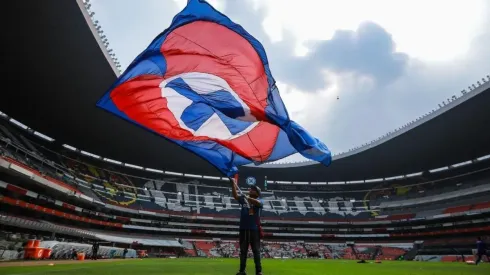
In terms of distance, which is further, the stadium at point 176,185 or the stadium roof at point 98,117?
the stadium at point 176,185

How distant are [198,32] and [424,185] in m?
52.4

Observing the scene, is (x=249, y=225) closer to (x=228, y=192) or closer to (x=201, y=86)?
(x=201, y=86)

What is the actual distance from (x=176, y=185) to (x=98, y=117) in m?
24.8

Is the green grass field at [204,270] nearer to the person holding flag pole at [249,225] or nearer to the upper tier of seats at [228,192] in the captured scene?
the person holding flag pole at [249,225]

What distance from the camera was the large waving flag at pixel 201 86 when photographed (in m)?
7.96

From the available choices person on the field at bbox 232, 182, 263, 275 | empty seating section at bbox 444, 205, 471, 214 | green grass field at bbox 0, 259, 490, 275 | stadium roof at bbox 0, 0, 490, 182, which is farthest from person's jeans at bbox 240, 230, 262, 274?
empty seating section at bbox 444, 205, 471, 214

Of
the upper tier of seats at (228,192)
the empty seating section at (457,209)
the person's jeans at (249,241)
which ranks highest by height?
the upper tier of seats at (228,192)

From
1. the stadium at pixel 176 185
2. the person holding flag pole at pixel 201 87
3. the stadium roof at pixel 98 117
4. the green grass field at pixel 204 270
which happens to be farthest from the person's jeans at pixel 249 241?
the stadium roof at pixel 98 117

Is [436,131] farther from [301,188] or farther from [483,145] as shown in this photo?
[301,188]

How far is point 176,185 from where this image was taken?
182 ft

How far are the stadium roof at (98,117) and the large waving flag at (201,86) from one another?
14069mm

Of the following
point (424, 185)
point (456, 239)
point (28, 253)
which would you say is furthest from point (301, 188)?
point (28, 253)

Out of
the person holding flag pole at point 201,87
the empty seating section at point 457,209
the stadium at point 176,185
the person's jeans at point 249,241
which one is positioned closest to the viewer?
the person's jeans at point 249,241

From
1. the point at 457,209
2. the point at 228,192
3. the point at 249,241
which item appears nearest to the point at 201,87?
the point at 249,241
